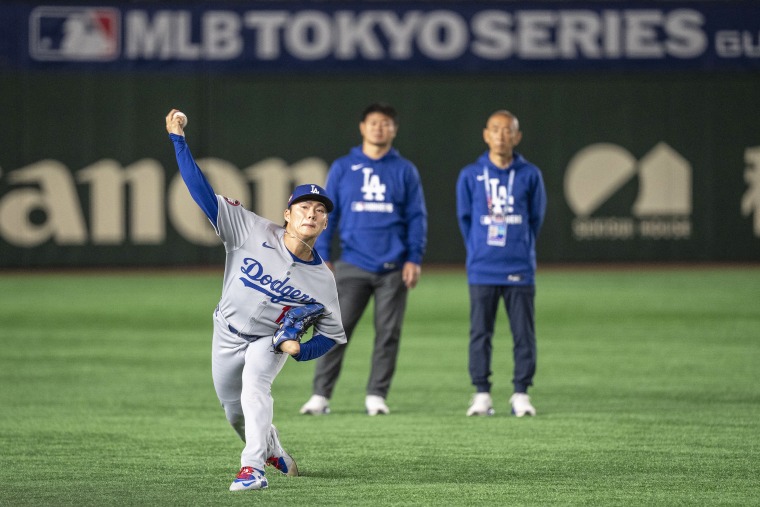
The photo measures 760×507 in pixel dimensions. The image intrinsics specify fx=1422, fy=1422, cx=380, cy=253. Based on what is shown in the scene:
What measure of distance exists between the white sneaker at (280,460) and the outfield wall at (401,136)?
15455 mm

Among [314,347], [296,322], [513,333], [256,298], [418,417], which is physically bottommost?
[418,417]

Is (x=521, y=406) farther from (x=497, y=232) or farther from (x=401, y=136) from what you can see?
(x=401, y=136)

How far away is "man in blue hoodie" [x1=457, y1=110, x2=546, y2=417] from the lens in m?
9.55

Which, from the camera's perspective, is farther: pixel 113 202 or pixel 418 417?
pixel 113 202

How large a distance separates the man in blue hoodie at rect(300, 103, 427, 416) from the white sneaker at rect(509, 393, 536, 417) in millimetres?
878

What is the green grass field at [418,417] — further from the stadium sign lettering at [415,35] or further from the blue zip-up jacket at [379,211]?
the stadium sign lettering at [415,35]

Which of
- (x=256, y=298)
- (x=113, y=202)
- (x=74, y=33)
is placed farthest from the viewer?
(x=113, y=202)

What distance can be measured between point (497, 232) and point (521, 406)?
1.18 metres

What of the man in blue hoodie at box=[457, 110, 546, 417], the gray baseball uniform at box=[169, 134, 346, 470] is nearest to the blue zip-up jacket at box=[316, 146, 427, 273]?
the man in blue hoodie at box=[457, 110, 546, 417]

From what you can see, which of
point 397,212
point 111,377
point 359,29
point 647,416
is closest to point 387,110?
point 397,212

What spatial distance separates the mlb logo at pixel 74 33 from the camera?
71.9ft

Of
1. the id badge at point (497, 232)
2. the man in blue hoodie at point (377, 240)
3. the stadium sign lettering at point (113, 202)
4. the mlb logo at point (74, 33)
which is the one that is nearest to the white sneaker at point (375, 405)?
the man in blue hoodie at point (377, 240)

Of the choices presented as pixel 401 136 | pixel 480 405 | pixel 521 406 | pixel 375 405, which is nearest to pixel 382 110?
pixel 375 405

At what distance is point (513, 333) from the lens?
9602 mm
